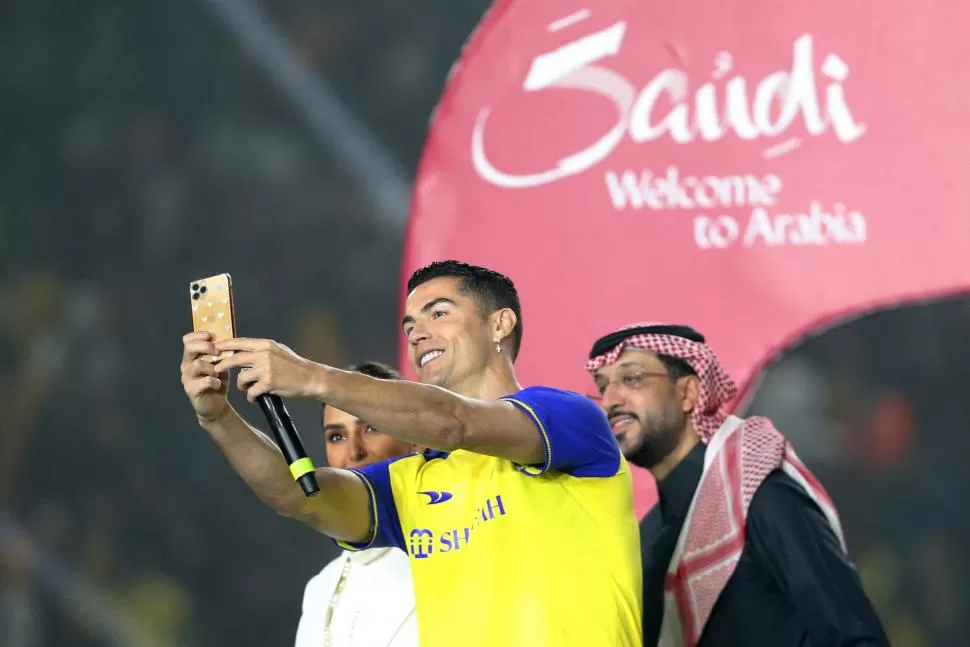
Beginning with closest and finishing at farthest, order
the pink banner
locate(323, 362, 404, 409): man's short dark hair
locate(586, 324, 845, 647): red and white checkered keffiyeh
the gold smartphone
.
Answer: the gold smartphone
locate(586, 324, 845, 647): red and white checkered keffiyeh
locate(323, 362, 404, 409): man's short dark hair
the pink banner

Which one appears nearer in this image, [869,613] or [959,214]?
[869,613]

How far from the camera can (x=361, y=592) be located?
2.50 m

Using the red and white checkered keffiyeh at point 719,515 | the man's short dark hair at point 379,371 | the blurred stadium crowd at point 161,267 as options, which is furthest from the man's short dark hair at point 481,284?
the blurred stadium crowd at point 161,267

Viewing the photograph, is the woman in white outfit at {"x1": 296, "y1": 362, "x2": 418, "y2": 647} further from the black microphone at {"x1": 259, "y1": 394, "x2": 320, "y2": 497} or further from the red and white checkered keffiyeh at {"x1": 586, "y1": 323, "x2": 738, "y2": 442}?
the black microphone at {"x1": 259, "y1": 394, "x2": 320, "y2": 497}

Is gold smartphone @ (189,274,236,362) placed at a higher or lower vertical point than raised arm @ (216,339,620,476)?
higher

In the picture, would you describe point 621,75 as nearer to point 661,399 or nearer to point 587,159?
point 587,159

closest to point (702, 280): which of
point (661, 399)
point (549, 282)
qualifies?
point (549, 282)

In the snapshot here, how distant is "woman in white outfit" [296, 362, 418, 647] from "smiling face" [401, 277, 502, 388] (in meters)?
0.59

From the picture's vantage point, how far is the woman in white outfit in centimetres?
240

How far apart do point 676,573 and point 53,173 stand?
287cm

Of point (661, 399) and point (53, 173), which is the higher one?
point (53, 173)

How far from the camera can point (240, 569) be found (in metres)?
3.94

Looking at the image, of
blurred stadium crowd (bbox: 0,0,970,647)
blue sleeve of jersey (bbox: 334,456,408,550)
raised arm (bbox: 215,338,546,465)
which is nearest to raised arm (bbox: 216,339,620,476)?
raised arm (bbox: 215,338,546,465)

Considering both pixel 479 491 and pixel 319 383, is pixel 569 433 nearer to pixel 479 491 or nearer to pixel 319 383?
pixel 479 491
